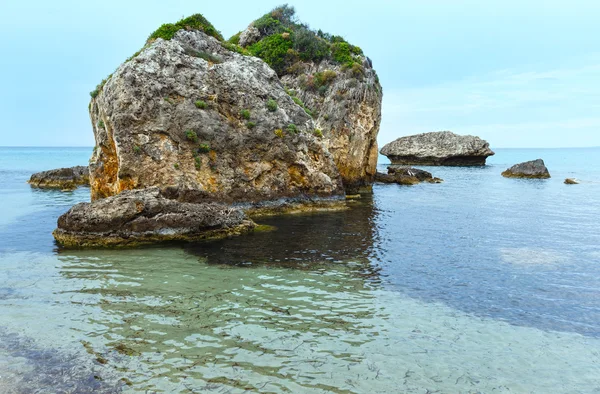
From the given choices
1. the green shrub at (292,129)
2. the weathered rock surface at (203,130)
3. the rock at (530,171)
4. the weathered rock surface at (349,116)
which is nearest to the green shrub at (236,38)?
the weathered rock surface at (349,116)

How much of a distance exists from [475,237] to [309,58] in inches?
1217

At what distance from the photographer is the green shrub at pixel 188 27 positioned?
2767cm

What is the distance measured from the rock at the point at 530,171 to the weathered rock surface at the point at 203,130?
43972mm

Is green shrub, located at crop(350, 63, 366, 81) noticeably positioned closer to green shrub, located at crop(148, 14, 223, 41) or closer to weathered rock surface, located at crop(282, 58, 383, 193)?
weathered rock surface, located at crop(282, 58, 383, 193)

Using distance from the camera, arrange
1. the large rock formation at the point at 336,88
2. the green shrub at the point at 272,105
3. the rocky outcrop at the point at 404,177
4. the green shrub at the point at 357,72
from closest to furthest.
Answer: the green shrub at the point at 272,105 → the large rock formation at the point at 336,88 → the green shrub at the point at 357,72 → the rocky outcrop at the point at 404,177

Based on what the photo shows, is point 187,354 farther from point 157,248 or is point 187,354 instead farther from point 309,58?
point 309,58

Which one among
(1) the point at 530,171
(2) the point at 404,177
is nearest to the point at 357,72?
(2) the point at 404,177

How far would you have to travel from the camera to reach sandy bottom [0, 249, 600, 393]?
7.47m

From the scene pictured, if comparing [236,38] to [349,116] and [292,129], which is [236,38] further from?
[292,129]

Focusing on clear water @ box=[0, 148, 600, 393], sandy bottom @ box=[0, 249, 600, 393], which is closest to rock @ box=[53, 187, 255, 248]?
clear water @ box=[0, 148, 600, 393]

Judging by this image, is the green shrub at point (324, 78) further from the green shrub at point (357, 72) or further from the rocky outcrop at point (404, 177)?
the rocky outcrop at point (404, 177)

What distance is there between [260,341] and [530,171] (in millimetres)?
63654

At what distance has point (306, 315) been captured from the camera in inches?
412

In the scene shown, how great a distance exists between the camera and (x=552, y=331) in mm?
9961
